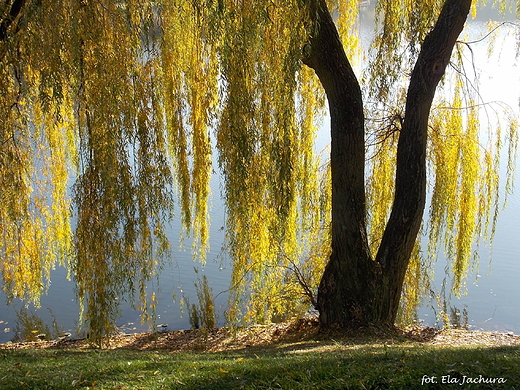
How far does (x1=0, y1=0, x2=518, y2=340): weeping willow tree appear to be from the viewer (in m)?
4.76

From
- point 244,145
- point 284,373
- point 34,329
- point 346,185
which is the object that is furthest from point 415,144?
point 34,329

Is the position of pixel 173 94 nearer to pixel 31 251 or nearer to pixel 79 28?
pixel 79 28

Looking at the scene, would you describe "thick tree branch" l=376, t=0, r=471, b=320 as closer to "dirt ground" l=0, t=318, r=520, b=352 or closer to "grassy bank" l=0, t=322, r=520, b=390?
"dirt ground" l=0, t=318, r=520, b=352

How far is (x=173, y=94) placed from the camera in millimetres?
6051

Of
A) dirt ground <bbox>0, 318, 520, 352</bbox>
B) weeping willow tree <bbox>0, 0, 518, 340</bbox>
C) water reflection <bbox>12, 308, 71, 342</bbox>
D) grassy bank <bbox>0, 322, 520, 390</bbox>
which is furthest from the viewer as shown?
water reflection <bbox>12, 308, 71, 342</bbox>

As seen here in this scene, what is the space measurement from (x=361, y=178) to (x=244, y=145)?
1.42 metres

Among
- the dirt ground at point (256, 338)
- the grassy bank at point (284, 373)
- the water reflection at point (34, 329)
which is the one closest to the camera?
the grassy bank at point (284, 373)

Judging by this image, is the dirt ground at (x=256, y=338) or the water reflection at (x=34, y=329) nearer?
the dirt ground at (x=256, y=338)

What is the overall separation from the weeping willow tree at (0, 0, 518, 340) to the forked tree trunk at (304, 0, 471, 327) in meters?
0.01

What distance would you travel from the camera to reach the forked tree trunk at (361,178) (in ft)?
18.1

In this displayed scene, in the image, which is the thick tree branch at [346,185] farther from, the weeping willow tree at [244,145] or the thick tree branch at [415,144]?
the thick tree branch at [415,144]

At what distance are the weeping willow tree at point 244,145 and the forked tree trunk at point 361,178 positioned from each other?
0.01 metres

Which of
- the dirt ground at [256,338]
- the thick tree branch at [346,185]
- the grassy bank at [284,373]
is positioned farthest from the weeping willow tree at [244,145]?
the grassy bank at [284,373]

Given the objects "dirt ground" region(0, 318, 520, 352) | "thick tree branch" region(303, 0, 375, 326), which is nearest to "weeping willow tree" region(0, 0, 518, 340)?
"thick tree branch" region(303, 0, 375, 326)
